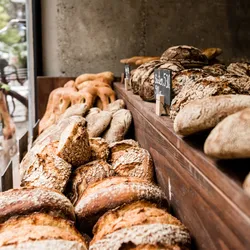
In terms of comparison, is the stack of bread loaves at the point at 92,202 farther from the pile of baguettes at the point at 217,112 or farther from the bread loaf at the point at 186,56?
the bread loaf at the point at 186,56

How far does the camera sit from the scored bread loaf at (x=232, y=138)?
68 cm

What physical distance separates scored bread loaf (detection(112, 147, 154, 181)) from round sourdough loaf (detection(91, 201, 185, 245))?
13.4 inches

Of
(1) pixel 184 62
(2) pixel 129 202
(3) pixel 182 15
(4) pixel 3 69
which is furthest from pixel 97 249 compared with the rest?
(3) pixel 182 15

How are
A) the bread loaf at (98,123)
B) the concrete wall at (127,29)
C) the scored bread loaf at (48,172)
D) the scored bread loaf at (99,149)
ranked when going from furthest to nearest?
the concrete wall at (127,29)
the bread loaf at (98,123)
the scored bread loaf at (99,149)
the scored bread loaf at (48,172)

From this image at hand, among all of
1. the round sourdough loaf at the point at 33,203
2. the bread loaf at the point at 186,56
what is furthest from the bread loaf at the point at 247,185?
the bread loaf at the point at 186,56

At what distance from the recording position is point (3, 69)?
3482 millimetres

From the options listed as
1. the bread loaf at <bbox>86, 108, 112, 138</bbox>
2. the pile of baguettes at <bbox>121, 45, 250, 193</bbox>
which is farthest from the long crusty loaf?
the bread loaf at <bbox>86, 108, 112, 138</bbox>

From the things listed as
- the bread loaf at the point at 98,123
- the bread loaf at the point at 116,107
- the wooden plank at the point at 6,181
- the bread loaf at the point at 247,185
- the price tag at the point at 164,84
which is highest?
the price tag at the point at 164,84

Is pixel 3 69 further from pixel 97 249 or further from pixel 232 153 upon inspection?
pixel 232 153

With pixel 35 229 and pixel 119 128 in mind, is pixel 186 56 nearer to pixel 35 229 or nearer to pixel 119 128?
pixel 119 128

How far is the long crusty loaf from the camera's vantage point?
2.72ft

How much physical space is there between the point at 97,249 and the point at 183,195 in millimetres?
278

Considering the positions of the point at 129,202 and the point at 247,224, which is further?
the point at 129,202

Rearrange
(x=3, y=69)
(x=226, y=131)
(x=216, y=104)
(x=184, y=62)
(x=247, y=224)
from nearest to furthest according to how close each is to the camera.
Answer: (x=247, y=224) < (x=226, y=131) < (x=216, y=104) < (x=184, y=62) < (x=3, y=69)
